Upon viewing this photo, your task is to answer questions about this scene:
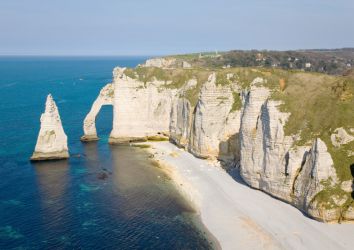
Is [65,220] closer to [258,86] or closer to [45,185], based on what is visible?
[45,185]

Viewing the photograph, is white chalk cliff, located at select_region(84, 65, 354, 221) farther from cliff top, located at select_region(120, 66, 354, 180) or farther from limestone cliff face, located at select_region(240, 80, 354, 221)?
cliff top, located at select_region(120, 66, 354, 180)

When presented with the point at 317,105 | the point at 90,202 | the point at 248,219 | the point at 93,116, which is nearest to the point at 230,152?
the point at 317,105

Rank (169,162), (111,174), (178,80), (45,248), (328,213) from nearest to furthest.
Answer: (45,248)
(328,213)
(111,174)
(169,162)
(178,80)

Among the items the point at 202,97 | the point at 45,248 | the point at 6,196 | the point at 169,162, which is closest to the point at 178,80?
the point at 202,97

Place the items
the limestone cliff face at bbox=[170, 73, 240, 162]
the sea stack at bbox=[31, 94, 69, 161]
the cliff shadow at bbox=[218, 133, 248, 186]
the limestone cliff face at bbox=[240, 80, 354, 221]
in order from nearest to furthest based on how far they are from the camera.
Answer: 1. the limestone cliff face at bbox=[240, 80, 354, 221]
2. the cliff shadow at bbox=[218, 133, 248, 186]
3. the limestone cliff face at bbox=[170, 73, 240, 162]
4. the sea stack at bbox=[31, 94, 69, 161]

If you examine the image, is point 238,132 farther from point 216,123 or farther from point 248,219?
point 248,219

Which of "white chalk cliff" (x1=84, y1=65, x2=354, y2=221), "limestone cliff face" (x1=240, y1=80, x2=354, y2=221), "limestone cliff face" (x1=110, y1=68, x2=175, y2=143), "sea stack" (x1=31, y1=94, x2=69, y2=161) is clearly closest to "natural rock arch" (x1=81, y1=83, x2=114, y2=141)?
"white chalk cliff" (x1=84, y1=65, x2=354, y2=221)
